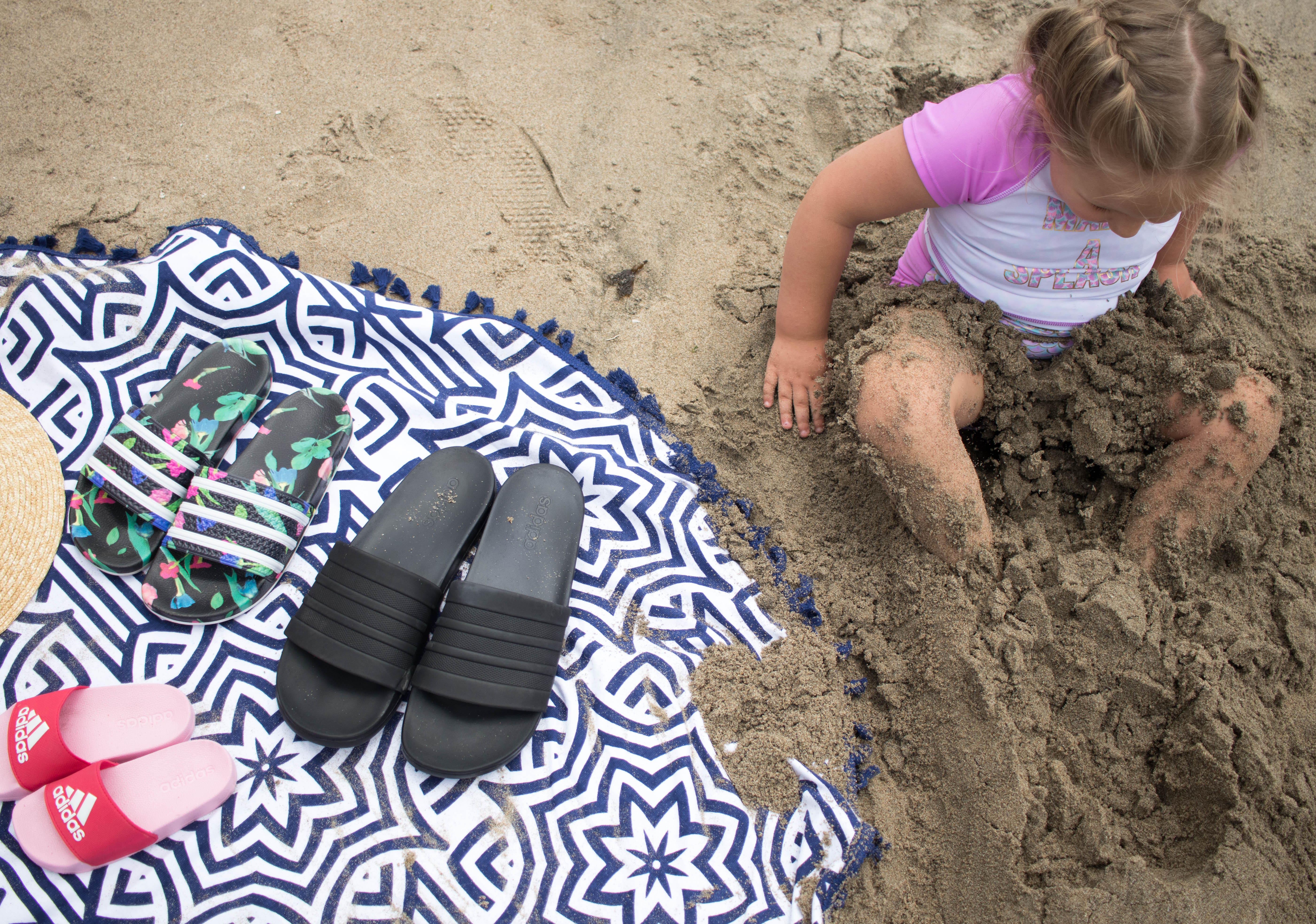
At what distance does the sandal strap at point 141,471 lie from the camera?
1.16 meters

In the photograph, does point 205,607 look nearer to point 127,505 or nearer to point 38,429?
point 127,505

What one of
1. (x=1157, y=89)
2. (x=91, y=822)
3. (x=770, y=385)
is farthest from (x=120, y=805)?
(x=1157, y=89)

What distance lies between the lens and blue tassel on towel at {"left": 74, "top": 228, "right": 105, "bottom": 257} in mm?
1402

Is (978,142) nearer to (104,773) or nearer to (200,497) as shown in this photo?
(200,497)

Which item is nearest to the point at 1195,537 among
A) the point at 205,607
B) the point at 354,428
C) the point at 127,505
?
the point at 354,428

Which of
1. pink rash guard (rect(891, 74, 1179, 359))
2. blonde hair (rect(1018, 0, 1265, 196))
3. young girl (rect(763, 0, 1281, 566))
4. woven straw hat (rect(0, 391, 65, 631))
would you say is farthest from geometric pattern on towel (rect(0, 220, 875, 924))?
blonde hair (rect(1018, 0, 1265, 196))

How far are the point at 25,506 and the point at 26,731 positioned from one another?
0.37m

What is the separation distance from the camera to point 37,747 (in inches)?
38.8

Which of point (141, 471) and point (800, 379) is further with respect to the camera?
point (800, 379)

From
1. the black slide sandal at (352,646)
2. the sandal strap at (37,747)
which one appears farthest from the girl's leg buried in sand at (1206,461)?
the sandal strap at (37,747)

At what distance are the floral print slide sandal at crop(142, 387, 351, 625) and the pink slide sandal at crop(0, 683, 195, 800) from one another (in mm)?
124

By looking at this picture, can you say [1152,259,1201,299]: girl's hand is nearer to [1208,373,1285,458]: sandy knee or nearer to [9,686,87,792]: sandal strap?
[1208,373,1285,458]: sandy knee

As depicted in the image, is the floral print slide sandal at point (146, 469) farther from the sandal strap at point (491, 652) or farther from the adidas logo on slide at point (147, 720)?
the sandal strap at point (491, 652)

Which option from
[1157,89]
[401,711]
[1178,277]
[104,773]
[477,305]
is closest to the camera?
[1157,89]
